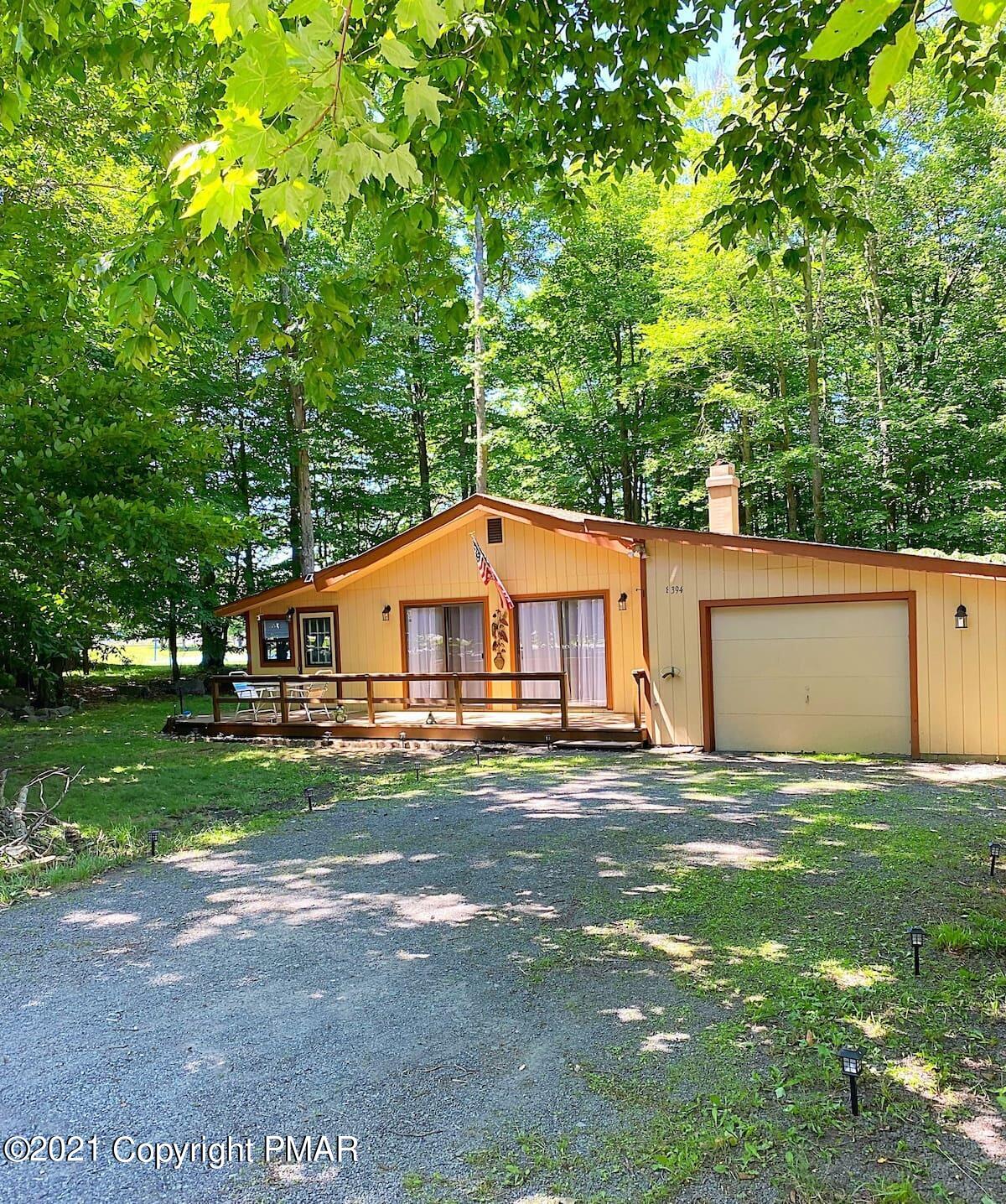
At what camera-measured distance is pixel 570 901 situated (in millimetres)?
4293

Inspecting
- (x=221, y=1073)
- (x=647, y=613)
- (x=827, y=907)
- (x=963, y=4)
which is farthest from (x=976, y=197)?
(x=221, y=1073)

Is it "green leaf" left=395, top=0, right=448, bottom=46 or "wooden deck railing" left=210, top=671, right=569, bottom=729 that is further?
"wooden deck railing" left=210, top=671, right=569, bottom=729

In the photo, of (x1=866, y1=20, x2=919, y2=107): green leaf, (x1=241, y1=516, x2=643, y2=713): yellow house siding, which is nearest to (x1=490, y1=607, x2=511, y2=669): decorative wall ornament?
(x1=241, y1=516, x2=643, y2=713): yellow house siding

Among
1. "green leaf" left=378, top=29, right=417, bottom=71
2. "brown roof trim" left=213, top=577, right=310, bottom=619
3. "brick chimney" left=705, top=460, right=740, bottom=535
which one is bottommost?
"brown roof trim" left=213, top=577, right=310, bottom=619

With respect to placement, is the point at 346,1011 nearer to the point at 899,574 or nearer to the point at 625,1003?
the point at 625,1003

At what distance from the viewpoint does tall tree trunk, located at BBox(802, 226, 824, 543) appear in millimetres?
15789

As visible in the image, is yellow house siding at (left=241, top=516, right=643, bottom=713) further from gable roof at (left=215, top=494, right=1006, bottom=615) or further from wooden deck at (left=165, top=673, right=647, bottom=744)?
wooden deck at (left=165, top=673, right=647, bottom=744)

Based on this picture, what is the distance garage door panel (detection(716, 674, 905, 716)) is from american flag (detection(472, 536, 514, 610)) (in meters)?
3.48

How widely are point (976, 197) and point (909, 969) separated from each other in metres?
16.9

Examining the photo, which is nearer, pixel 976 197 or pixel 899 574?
pixel 899 574

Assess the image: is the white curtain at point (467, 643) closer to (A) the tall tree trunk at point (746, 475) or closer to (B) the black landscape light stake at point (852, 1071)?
(A) the tall tree trunk at point (746, 475)

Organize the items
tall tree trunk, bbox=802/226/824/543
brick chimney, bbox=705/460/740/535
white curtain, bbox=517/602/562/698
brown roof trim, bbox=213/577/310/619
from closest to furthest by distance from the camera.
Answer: brick chimney, bbox=705/460/740/535, white curtain, bbox=517/602/562/698, brown roof trim, bbox=213/577/310/619, tall tree trunk, bbox=802/226/824/543

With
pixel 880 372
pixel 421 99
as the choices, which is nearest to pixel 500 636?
pixel 421 99

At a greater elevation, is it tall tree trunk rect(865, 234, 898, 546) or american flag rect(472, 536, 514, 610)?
tall tree trunk rect(865, 234, 898, 546)
